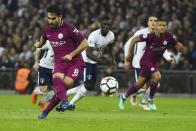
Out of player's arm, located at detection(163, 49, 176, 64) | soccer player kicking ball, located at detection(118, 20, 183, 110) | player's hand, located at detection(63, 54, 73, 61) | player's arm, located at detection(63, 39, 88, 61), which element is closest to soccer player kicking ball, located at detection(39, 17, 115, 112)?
soccer player kicking ball, located at detection(118, 20, 183, 110)

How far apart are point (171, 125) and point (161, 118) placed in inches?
80.0

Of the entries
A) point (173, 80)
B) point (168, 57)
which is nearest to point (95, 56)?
point (168, 57)

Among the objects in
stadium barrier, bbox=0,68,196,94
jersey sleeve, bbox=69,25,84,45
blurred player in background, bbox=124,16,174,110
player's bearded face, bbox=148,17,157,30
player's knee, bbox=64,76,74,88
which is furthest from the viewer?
stadium barrier, bbox=0,68,196,94

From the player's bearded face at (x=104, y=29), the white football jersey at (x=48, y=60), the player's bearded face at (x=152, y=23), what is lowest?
the white football jersey at (x=48, y=60)

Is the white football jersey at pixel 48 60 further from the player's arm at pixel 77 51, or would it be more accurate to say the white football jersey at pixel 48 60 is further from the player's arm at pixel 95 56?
the player's arm at pixel 77 51

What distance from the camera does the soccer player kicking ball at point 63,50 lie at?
14.1 metres

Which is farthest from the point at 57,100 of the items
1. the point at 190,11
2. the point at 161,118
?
the point at 190,11

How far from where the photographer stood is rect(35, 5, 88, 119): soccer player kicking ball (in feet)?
46.3

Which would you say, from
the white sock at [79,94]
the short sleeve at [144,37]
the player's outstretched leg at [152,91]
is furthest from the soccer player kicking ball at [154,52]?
the white sock at [79,94]

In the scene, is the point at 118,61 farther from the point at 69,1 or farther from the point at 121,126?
the point at 121,126

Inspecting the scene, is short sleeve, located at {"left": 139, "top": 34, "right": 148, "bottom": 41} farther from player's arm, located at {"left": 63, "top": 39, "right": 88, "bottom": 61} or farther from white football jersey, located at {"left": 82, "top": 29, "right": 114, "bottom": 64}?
player's arm, located at {"left": 63, "top": 39, "right": 88, "bottom": 61}

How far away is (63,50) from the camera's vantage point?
1465 centimetres

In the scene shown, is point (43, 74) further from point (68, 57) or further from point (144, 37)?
point (68, 57)

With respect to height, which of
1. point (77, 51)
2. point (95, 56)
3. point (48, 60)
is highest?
point (77, 51)
